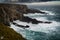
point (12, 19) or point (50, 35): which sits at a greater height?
point (50, 35)

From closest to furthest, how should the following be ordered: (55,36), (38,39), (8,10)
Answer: (38,39)
(55,36)
(8,10)

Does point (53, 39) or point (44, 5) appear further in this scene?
point (44, 5)

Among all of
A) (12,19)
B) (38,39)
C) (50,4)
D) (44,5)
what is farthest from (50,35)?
(44,5)

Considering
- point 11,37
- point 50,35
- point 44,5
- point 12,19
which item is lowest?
point 44,5

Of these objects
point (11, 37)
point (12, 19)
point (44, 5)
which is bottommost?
point (44, 5)

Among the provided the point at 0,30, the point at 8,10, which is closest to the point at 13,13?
the point at 8,10

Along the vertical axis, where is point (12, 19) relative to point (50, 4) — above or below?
above

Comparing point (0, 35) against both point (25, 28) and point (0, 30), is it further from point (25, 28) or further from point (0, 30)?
point (25, 28)

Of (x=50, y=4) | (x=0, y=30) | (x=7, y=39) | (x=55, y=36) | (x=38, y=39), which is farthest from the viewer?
(x=50, y=4)

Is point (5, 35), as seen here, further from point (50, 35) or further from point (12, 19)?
point (12, 19)
